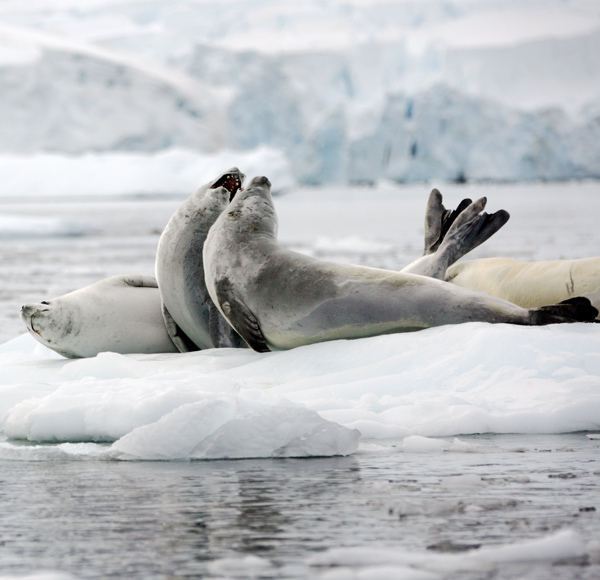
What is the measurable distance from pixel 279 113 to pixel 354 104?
8.79 m

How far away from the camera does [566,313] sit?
3.78 meters

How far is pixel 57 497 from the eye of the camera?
2285mm

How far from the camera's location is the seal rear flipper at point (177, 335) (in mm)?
4582

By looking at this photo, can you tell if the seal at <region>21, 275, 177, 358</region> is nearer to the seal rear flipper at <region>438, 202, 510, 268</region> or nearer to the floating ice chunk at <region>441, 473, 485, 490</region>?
the seal rear flipper at <region>438, 202, 510, 268</region>

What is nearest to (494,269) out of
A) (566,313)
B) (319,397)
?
(566,313)

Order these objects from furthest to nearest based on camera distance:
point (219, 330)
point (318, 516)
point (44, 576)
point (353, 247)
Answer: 1. point (353, 247)
2. point (219, 330)
3. point (318, 516)
4. point (44, 576)

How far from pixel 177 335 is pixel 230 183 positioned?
845mm

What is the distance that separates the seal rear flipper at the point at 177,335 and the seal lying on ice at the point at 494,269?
117 cm

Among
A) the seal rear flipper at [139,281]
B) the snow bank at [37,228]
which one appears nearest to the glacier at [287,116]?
the snow bank at [37,228]

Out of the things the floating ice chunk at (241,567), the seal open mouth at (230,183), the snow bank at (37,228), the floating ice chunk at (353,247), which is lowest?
the floating ice chunk at (241,567)

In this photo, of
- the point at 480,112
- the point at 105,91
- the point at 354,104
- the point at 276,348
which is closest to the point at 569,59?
the point at 354,104

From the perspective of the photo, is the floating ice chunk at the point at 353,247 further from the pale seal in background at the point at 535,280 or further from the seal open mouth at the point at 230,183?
the seal open mouth at the point at 230,183

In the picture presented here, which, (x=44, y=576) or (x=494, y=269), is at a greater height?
(x=494, y=269)

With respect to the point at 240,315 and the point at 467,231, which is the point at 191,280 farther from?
the point at 467,231
